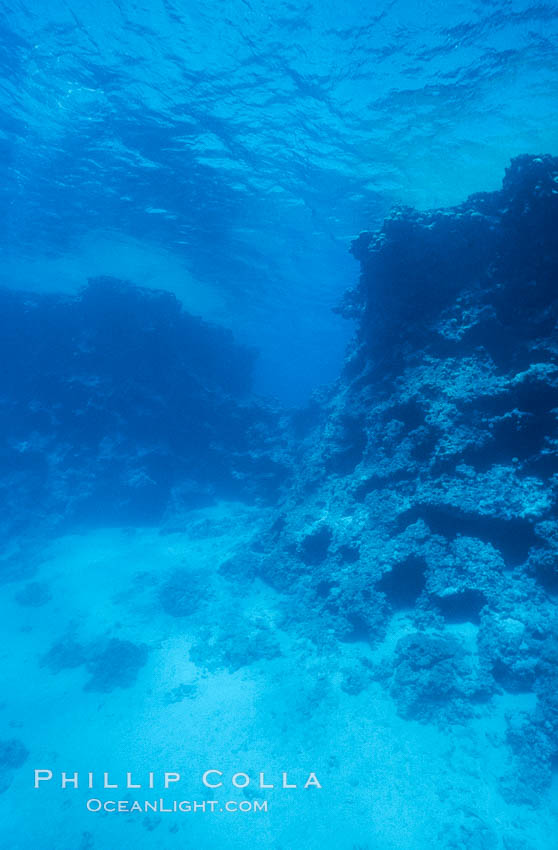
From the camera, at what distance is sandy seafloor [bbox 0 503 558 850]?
6.46 metres

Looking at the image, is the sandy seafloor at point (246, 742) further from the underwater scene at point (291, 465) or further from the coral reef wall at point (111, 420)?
the coral reef wall at point (111, 420)

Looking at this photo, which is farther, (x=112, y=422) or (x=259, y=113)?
(x=112, y=422)

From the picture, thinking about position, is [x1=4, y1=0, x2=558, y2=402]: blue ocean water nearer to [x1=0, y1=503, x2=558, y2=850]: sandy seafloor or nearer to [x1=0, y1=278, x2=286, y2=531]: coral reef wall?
[x1=0, y1=278, x2=286, y2=531]: coral reef wall

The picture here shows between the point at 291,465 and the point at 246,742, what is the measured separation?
10.9 meters

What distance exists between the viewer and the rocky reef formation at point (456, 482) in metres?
7.26

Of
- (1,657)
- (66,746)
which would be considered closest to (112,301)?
(1,657)

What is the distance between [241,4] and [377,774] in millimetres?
16956

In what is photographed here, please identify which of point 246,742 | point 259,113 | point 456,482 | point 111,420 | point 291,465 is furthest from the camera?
point 111,420

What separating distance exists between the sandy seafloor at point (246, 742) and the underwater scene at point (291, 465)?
5 cm

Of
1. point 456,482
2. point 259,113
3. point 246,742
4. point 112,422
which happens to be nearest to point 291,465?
point 112,422

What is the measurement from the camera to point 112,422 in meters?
19.4

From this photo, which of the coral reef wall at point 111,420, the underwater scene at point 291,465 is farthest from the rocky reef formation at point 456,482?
the coral reef wall at point 111,420

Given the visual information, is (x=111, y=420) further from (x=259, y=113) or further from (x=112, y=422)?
(x=259, y=113)

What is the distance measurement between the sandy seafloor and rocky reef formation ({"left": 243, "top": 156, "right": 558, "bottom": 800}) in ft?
1.50
